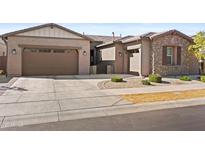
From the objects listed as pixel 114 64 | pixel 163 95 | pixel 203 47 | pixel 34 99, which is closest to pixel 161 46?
pixel 203 47

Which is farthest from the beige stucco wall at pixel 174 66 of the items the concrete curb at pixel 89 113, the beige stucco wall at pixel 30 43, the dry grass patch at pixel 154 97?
the concrete curb at pixel 89 113

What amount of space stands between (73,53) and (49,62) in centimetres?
233

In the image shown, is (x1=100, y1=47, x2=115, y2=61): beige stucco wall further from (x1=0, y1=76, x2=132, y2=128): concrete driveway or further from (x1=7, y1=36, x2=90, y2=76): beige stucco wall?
(x1=0, y1=76, x2=132, y2=128): concrete driveway

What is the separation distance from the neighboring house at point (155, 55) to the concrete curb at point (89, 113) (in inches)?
386

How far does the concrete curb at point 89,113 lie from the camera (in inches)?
252

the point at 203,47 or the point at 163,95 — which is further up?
the point at 203,47

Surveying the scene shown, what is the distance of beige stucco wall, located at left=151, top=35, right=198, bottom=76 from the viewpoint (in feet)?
61.7

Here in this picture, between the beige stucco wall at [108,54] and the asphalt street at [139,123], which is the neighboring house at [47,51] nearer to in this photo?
the beige stucco wall at [108,54]

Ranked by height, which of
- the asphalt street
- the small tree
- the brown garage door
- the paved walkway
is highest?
the small tree

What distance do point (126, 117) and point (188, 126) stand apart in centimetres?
188

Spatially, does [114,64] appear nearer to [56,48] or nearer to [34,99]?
[56,48]

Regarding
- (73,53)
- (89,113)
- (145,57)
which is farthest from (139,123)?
(73,53)

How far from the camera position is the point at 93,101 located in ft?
29.9

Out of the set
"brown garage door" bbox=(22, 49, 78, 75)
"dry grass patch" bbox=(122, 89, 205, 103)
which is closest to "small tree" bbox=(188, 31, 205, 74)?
"dry grass patch" bbox=(122, 89, 205, 103)
